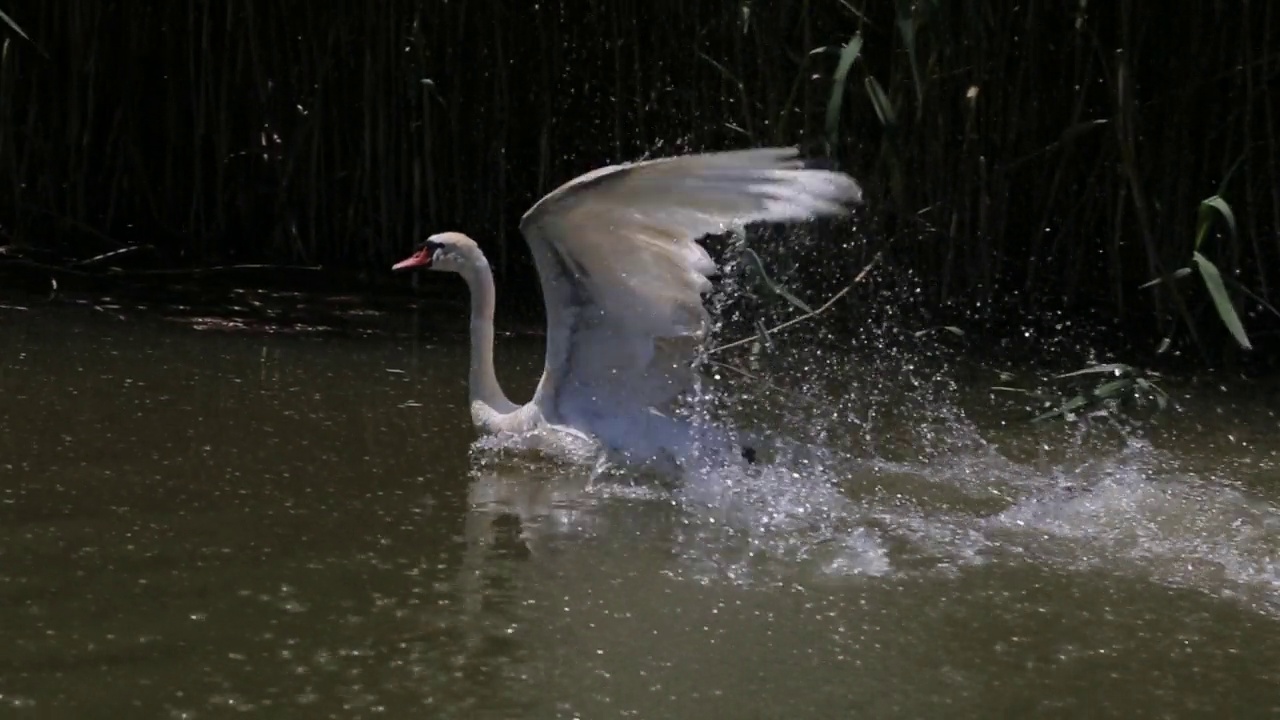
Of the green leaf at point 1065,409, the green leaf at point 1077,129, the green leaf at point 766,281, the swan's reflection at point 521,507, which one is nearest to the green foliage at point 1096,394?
the green leaf at point 1065,409

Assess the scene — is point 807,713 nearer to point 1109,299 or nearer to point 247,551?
point 247,551

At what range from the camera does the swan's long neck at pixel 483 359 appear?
4.71m

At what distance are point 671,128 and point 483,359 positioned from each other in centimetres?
231

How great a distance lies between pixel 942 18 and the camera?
223 inches

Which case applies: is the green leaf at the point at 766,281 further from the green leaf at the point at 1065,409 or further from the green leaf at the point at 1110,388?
the green leaf at the point at 1110,388

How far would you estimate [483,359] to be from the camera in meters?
4.84

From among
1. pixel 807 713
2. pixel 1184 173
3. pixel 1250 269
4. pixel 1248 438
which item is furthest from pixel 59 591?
pixel 1250 269

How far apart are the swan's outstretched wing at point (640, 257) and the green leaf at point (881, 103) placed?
1092 mm

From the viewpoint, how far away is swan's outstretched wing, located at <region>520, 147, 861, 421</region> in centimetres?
416

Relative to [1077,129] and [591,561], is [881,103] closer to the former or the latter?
[1077,129]

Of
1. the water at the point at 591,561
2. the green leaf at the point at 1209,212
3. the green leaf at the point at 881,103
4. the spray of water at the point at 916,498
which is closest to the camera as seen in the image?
the water at the point at 591,561

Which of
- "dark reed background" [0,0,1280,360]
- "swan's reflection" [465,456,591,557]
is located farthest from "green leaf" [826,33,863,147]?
"swan's reflection" [465,456,591,557]

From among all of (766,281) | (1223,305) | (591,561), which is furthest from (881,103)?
(591,561)

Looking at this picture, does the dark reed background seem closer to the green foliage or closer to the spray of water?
the green foliage
